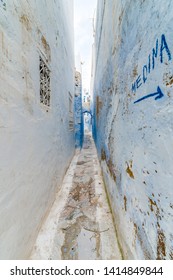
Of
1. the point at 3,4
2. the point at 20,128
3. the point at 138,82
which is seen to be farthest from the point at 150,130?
the point at 3,4

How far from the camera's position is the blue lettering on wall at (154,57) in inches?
26.0

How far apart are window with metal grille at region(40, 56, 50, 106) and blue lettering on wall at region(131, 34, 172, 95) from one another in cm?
143

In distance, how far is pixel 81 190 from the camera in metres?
2.88

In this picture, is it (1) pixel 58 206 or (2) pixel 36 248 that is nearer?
(2) pixel 36 248

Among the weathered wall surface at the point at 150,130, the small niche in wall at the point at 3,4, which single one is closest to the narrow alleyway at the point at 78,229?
the weathered wall surface at the point at 150,130

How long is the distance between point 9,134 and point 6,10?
1.03 m

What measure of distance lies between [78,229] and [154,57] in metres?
2.09

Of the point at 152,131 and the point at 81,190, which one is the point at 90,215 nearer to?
the point at 81,190

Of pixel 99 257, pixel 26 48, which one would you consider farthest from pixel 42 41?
pixel 99 257

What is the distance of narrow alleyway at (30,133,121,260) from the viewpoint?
1461mm

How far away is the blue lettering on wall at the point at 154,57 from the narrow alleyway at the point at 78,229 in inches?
70.4

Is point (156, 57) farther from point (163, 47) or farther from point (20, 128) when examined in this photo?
point (20, 128)

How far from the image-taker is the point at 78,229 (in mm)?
1799

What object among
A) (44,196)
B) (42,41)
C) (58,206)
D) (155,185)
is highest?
(42,41)
